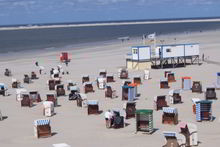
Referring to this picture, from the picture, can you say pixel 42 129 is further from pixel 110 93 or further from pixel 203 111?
pixel 110 93

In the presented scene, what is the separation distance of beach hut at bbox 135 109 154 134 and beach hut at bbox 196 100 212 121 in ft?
7.64

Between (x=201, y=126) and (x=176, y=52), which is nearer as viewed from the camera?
(x=201, y=126)

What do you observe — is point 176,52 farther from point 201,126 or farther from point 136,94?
point 201,126

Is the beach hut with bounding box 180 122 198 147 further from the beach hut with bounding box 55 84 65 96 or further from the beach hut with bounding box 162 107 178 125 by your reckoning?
the beach hut with bounding box 55 84 65 96

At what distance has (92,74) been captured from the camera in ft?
123

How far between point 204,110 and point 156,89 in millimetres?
9272

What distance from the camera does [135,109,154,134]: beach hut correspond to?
1766cm

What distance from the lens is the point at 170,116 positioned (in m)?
18.8

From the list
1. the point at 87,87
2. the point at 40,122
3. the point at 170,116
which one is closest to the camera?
the point at 40,122

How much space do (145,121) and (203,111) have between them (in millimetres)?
2686

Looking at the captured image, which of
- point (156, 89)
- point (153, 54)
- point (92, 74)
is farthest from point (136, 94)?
point (153, 54)

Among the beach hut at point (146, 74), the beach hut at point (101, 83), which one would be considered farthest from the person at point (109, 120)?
the beach hut at point (146, 74)

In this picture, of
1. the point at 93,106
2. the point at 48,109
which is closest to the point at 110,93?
the point at 93,106

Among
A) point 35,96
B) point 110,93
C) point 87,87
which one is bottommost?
point 35,96
